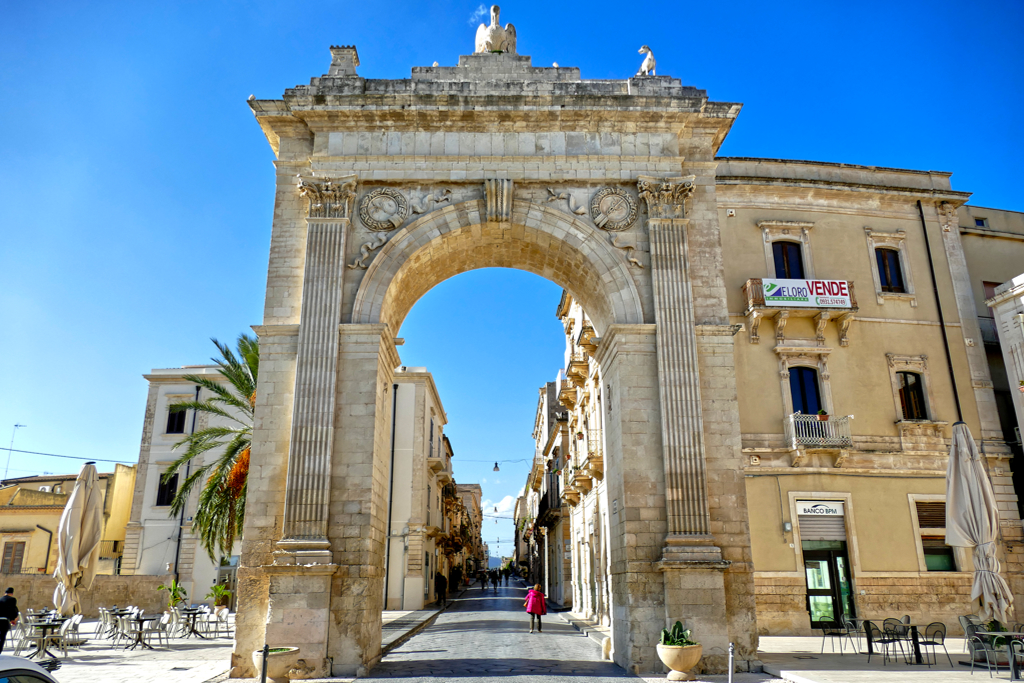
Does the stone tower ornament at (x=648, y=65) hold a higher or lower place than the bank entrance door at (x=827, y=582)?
higher

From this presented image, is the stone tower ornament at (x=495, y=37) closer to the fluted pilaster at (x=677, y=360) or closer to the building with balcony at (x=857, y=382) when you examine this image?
the fluted pilaster at (x=677, y=360)

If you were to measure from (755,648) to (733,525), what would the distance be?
6.62 ft

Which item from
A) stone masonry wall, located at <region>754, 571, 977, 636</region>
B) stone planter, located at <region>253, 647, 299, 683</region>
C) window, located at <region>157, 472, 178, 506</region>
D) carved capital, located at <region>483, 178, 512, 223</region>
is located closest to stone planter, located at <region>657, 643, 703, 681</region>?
stone planter, located at <region>253, 647, 299, 683</region>

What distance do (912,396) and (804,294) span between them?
4.43 metres

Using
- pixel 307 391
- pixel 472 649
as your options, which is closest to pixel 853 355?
pixel 472 649

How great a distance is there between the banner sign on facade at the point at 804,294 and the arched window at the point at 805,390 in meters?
1.89

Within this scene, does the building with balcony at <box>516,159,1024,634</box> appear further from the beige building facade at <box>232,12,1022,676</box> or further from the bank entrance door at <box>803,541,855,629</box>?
the beige building facade at <box>232,12,1022,676</box>

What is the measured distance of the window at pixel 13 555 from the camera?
35.1 m

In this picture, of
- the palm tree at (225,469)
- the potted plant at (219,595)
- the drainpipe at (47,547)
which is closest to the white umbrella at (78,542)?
the palm tree at (225,469)

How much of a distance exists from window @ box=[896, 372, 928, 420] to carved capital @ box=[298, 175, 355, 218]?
16318 millimetres

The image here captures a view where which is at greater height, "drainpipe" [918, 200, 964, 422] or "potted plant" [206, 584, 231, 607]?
"drainpipe" [918, 200, 964, 422]

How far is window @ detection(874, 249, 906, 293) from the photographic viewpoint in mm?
21828

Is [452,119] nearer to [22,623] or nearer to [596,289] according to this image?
[596,289]

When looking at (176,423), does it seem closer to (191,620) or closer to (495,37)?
(191,620)
